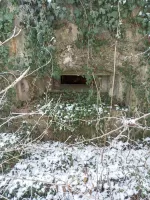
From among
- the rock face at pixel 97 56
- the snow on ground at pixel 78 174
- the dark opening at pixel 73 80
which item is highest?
the rock face at pixel 97 56

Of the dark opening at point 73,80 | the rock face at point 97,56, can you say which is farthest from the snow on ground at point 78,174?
the dark opening at point 73,80

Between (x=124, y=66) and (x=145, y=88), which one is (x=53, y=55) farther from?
(x=145, y=88)

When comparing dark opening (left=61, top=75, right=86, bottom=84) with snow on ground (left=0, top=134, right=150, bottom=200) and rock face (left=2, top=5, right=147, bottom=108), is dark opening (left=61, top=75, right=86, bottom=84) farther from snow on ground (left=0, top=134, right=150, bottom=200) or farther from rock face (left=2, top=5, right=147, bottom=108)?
snow on ground (left=0, top=134, right=150, bottom=200)

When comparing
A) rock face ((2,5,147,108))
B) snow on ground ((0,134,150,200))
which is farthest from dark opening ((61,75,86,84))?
snow on ground ((0,134,150,200))

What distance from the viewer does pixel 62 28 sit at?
3.34 metres

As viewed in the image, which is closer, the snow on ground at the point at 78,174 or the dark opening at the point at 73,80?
the snow on ground at the point at 78,174

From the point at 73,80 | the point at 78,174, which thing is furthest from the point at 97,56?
the point at 78,174

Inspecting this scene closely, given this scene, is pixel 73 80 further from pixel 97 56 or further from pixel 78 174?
pixel 78 174

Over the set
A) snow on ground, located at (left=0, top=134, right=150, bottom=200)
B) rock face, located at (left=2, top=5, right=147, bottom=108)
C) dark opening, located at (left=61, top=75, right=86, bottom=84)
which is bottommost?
snow on ground, located at (left=0, top=134, right=150, bottom=200)

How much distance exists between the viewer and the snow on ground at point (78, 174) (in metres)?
2.72

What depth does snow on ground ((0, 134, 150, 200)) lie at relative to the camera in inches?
107

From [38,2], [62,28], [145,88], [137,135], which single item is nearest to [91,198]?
[137,135]

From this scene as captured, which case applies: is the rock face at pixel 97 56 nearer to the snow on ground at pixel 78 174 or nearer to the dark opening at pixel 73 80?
the dark opening at pixel 73 80

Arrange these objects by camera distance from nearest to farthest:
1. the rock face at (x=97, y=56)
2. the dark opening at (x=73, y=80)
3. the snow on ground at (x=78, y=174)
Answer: the snow on ground at (x=78, y=174) → the rock face at (x=97, y=56) → the dark opening at (x=73, y=80)
